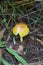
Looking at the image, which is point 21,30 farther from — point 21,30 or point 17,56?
point 17,56

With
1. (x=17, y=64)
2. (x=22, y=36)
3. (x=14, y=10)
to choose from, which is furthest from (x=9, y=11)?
(x=17, y=64)

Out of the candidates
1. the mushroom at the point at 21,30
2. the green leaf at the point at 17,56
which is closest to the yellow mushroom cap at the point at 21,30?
the mushroom at the point at 21,30

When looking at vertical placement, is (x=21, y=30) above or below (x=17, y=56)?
above

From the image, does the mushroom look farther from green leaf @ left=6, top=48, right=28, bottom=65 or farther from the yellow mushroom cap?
green leaf @ left=6, top=48, right=28, bottom=65

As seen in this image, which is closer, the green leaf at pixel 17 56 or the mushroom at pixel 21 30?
the green leaf at pixel 17 56

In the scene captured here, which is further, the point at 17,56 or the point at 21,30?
the point at 21,30

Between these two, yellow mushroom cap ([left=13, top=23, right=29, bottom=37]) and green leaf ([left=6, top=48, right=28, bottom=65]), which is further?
yellow mushroom cap ([left=13, top=23, right=29, bottom=37])

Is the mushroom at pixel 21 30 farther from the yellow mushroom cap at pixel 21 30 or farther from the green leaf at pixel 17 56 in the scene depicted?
the green leaf at pixel 17 56

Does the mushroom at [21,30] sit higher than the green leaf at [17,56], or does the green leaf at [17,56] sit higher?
the mushroom at [21,30]

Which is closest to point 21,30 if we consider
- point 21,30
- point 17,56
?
point 21,30

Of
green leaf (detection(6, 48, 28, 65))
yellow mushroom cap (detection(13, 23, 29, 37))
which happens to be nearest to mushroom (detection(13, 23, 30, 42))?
yellow mushroom cap (detection(13, 23, 29, 37))

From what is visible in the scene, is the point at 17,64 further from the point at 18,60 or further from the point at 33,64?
the point at 33,64

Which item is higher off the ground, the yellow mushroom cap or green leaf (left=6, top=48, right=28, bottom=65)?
the yellow mushroom cap
